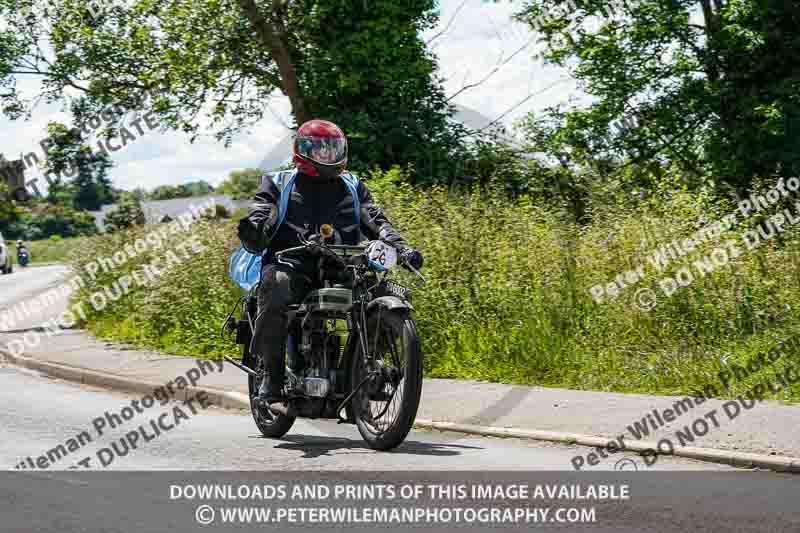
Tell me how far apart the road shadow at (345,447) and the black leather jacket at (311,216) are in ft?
4.66

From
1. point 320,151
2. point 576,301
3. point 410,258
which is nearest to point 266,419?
point 410,258

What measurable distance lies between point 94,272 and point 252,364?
46.1 ft

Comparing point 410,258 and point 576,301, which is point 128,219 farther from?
point 410,258

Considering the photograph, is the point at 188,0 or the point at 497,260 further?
the point at 188,0

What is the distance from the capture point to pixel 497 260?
1291 centimetres

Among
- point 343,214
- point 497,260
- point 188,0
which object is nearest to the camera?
point 343,214

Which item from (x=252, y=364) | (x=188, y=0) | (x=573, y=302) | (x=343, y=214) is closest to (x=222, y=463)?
(x=252, y=364)

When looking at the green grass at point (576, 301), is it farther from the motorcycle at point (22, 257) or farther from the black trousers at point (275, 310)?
the motorcycle at point (22, 257)

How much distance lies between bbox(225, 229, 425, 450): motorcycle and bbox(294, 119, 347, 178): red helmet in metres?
0.45

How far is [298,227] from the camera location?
7.90 meters

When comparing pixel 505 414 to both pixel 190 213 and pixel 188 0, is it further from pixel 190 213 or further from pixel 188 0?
pixel 188 0

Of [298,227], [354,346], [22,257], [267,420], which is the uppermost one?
[22,257]

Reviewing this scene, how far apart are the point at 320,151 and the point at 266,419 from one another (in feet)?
7.07

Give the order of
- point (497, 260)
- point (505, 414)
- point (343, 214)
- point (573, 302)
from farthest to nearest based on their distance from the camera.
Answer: point (497, 260)
point (573, 302)
point (505, 414)
point (343, 214)
